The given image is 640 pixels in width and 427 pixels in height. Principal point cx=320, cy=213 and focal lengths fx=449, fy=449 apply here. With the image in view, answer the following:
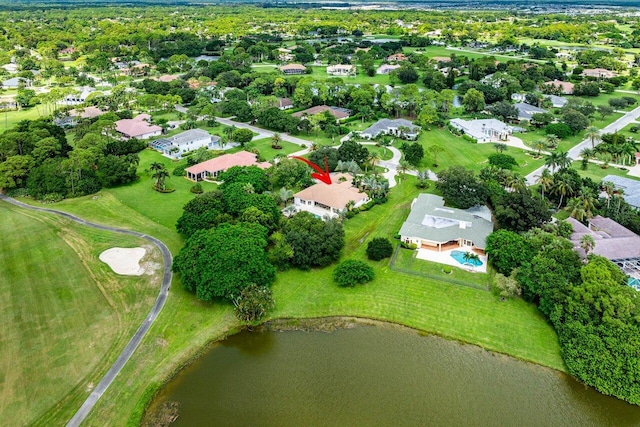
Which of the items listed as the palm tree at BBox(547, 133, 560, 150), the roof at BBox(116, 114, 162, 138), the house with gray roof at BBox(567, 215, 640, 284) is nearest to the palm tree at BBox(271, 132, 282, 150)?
the roof at BBox(116, 114, 162, 138)

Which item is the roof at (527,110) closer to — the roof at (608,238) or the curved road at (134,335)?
the roof at (608,238)

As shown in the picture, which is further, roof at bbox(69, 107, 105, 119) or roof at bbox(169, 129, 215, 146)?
roof at bbox(69, 107, 105, 119)

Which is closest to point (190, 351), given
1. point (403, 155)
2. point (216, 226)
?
point (216, 226)

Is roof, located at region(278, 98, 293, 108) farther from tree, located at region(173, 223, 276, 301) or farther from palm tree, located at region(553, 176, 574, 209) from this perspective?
tree, located at region(173, 223, 276, 301)

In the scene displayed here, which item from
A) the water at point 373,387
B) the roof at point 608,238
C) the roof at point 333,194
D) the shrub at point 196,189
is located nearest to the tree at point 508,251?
the roof at point 608,238

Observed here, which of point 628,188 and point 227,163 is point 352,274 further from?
point 628,188
